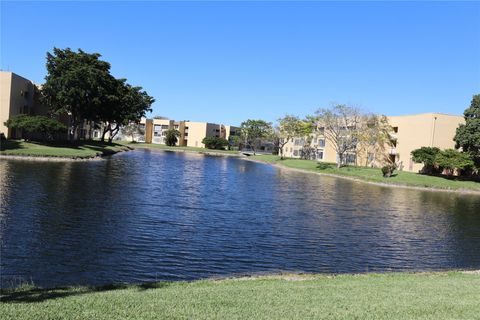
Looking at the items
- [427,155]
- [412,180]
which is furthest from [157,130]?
[412,180]

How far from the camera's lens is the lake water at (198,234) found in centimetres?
1670

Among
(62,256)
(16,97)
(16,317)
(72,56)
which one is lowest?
(62,256)

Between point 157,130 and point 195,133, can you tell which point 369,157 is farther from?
point 157,130

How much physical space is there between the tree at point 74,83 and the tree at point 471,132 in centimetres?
6068

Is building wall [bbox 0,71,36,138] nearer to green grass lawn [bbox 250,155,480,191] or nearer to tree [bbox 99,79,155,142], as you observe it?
tree [bbox 99,79,155,142]

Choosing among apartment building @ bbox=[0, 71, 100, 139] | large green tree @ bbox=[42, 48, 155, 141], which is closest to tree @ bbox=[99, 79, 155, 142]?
large green tree @ bbox=[42, 48, 155, 141]

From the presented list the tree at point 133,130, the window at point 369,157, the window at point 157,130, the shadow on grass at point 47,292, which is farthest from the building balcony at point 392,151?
the tree at point 133,130

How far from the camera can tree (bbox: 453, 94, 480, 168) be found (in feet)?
217

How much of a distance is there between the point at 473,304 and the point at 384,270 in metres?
7.94

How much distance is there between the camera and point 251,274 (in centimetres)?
1641

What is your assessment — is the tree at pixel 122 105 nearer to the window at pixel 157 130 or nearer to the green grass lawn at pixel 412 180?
the green grass lawn at pixel 412 180

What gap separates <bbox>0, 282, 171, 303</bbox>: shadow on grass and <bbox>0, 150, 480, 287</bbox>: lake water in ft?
6.51

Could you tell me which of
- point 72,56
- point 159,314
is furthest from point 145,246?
point 72,56

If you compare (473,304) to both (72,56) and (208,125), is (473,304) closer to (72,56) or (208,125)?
(72,56)
